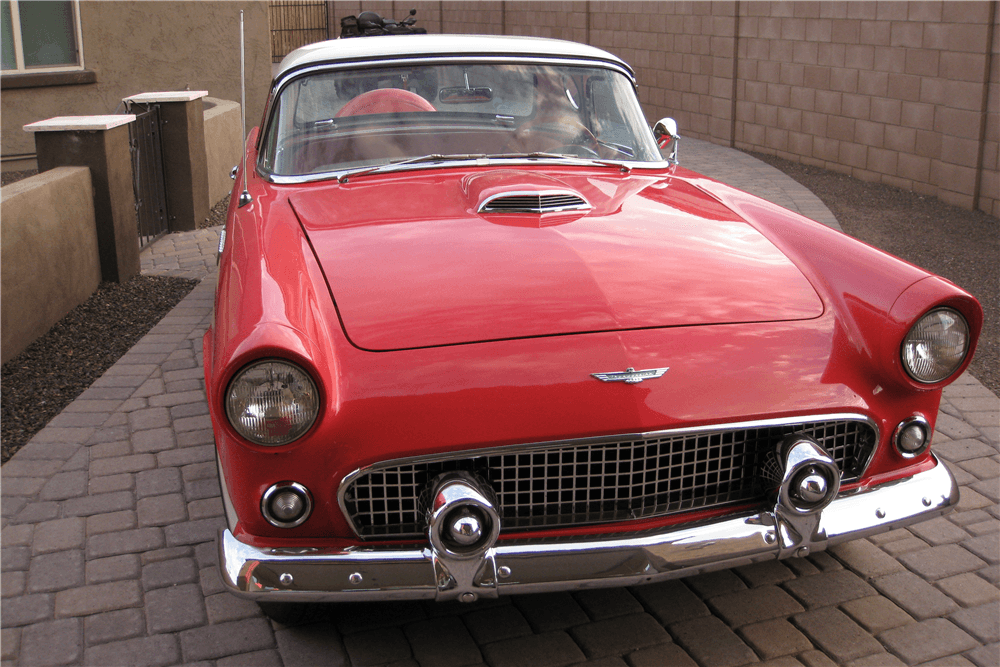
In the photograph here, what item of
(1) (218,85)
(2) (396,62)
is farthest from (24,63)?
(2) (396,62)

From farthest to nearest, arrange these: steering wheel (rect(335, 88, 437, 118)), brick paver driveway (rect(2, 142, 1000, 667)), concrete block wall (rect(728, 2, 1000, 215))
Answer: concrete block wall (rect(728, 2, 1000, 215)) < steering wheel (rect(335, 88, 437, 118)) < brick paver driveway (rect(2, 142, 1000, 667))

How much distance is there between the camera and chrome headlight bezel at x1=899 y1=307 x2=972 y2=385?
7.96ft

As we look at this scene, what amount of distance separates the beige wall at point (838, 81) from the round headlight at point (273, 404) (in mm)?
7030

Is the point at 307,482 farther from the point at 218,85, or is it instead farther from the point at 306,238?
the point at 218,85

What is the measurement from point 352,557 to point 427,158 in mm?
1755

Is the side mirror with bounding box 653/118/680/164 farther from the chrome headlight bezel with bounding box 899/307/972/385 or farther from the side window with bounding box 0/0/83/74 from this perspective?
the side window with bounding box 0/0/83/74

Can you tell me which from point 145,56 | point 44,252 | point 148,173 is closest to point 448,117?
point 44,252

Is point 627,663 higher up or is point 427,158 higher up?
point 427,158

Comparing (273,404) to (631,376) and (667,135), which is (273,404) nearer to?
(631,376)

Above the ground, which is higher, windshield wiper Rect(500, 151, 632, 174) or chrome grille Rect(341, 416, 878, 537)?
windshield wiper Rect(500, 151, 632, 174)

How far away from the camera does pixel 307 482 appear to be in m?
2.16

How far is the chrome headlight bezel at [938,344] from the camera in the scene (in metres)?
2.43

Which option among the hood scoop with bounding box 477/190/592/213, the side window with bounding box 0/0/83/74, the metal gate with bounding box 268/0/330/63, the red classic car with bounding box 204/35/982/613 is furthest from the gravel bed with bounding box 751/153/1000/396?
the metal gate with bounding box 268/0/330/63

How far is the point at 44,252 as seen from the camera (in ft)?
16.6
